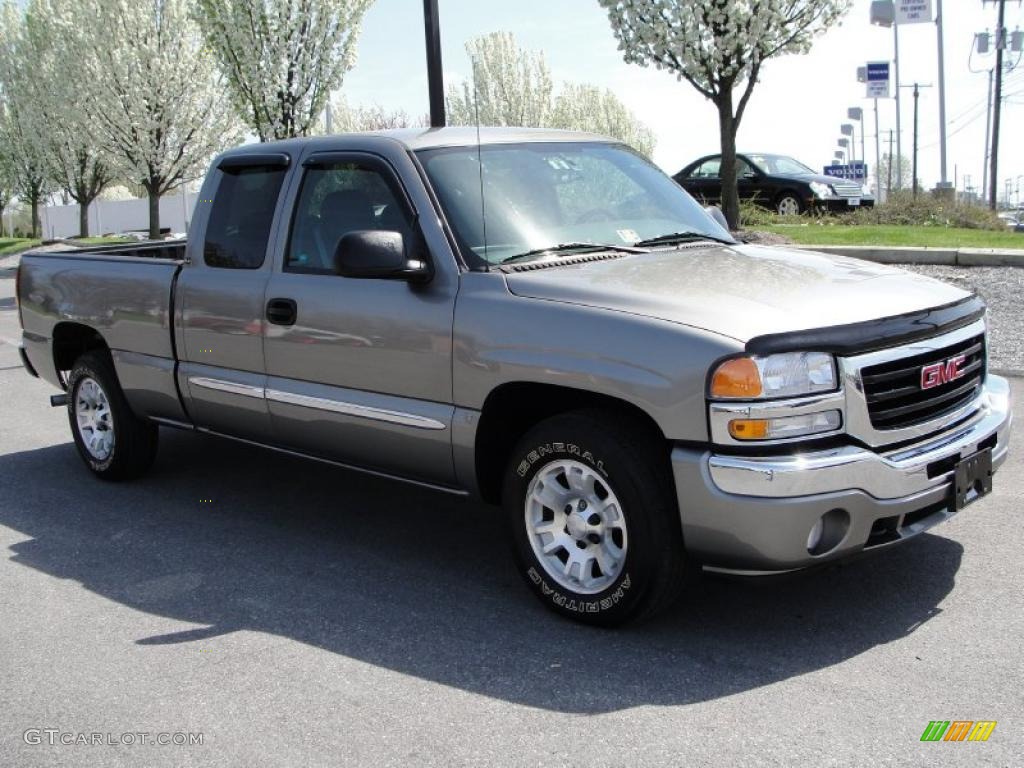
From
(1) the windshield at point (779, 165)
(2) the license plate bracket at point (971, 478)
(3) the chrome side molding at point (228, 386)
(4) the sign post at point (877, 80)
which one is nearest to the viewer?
(2) the license plate bracket at point (971, 478)

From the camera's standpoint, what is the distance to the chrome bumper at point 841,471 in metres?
3.76

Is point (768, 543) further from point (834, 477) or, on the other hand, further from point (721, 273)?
point (721, 273)

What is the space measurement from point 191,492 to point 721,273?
3.59 meters

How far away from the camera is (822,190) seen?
70.6ft

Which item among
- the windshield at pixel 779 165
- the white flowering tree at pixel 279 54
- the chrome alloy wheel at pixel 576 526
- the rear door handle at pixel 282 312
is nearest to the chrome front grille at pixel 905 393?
the chrome alloy wheel at pixel 576 526

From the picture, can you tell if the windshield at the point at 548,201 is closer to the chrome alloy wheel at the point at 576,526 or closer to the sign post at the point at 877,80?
the chrome alloy wheel at the point at 576,526

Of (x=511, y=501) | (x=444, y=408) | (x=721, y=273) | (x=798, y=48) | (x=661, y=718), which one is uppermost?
(x=798, y=48)

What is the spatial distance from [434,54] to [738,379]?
9193 mm

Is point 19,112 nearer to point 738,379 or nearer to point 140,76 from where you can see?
point 140,76

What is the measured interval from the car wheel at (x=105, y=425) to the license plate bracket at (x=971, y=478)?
447 cm

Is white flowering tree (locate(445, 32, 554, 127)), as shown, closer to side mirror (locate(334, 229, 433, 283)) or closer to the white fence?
the white fence

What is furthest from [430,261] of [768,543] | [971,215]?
[971,215]

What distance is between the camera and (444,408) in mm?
4723

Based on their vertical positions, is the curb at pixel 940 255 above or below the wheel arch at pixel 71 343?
below
